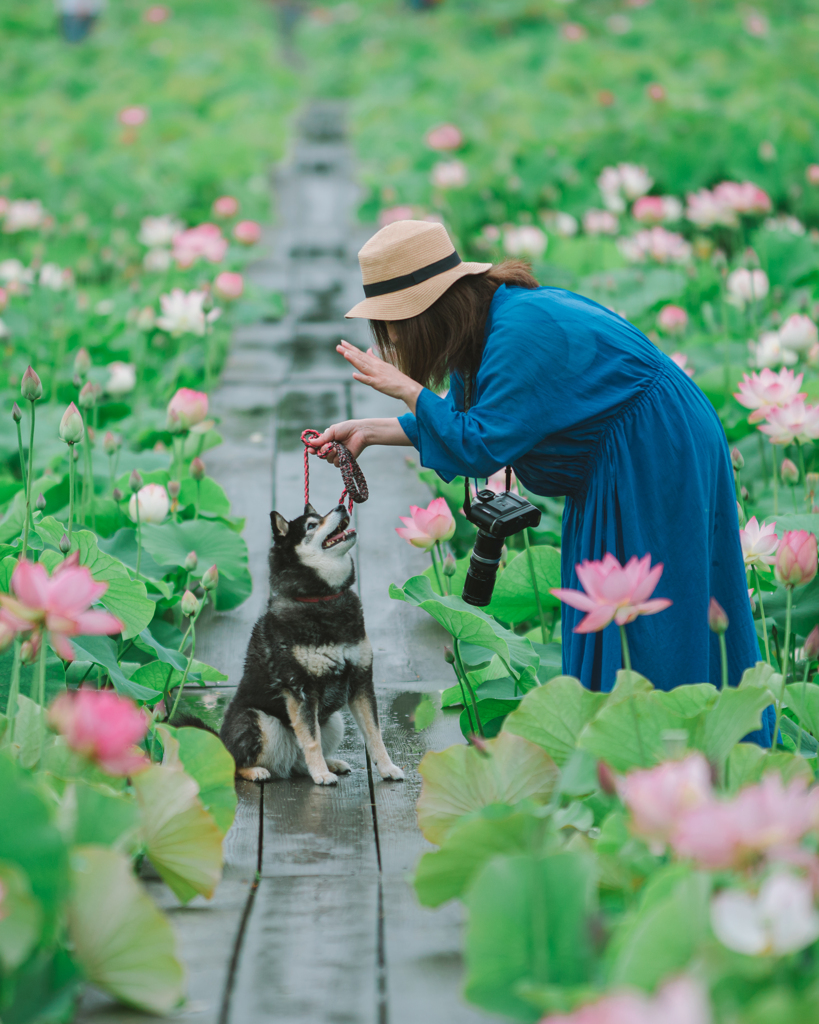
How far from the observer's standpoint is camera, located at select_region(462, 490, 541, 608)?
2.30 metres

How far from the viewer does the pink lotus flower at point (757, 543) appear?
234 cm

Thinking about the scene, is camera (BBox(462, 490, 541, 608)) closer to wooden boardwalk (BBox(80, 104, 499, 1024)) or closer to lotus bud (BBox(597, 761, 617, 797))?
wooden boardwalk (BBox(80, 104, 499, 1024))

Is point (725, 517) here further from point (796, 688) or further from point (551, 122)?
point (551, 122)

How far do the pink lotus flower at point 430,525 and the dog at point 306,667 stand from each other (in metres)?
0.14

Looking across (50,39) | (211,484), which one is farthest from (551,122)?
(50,39)

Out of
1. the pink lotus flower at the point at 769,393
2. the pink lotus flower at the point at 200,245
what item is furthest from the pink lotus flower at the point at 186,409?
the pink lotus flower at the point at 200,245

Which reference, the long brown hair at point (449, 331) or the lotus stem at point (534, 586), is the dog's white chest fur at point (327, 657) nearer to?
the lotus stem at point (534, 586)

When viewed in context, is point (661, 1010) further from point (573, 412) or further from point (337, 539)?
point (337, 539)

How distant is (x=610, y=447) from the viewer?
2.21 m

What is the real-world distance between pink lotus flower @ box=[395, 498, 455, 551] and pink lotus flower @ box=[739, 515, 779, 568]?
0.62 metres

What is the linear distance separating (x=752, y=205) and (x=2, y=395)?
3225mm

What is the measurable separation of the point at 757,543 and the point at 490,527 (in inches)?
22.1

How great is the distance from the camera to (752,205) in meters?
4.82

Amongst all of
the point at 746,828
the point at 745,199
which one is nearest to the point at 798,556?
the point at 746,828
